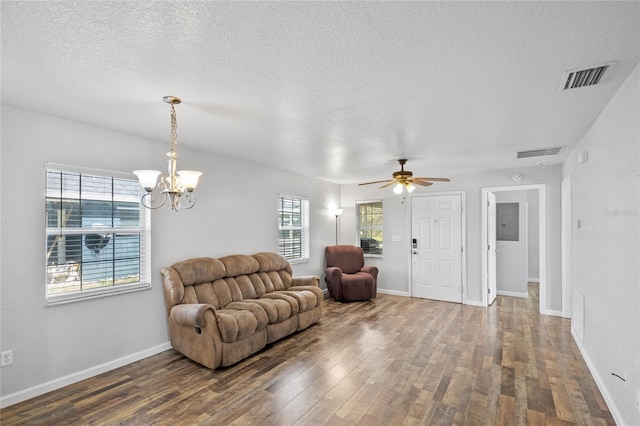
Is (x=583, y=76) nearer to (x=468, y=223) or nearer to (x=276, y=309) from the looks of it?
(x=276, y=309)

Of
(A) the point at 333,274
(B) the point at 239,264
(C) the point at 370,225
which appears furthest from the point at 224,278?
(C) the point at 370,225

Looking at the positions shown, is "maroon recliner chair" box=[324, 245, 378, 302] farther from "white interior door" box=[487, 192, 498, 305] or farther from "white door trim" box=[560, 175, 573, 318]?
"white door trim" box=[560, 175, 573, 318]

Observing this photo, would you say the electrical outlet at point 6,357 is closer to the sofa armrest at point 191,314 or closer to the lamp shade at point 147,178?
the sofa armrest at point 191,314

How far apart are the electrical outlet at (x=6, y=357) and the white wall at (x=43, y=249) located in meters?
0.03

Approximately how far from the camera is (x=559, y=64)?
1.92 meters

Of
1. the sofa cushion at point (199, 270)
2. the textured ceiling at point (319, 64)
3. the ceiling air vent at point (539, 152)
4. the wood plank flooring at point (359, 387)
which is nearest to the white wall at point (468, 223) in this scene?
the ceiling air vent at point (539, 152)

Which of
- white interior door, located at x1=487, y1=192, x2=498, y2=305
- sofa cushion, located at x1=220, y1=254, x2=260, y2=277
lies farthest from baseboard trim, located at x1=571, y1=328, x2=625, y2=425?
sofa cushion, located at x1=220, y1=254, x2=260, y2=277

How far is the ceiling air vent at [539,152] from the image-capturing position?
401 centimetres

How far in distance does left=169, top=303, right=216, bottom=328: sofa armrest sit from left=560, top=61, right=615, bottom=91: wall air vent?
11.4ft

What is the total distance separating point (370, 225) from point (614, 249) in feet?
15.7

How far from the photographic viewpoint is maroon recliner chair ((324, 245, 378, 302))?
5906 millimetres

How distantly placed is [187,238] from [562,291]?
18.2ft

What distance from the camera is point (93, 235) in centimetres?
312

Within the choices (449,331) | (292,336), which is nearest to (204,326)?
(292,336)
